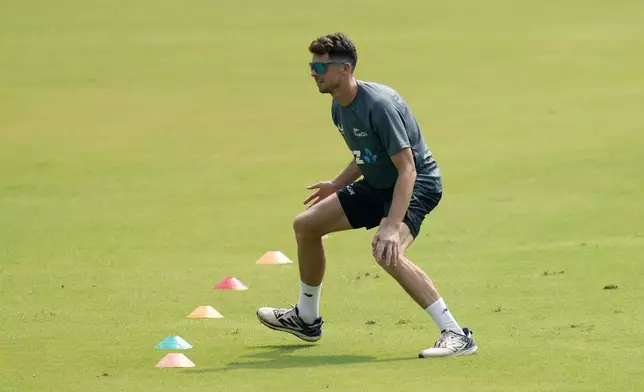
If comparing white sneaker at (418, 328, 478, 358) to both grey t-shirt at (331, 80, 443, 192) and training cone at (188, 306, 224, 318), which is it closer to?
grey t-shirt at (331, 80, 443, 192)

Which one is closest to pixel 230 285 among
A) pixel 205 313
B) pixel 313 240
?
pixel 205 313

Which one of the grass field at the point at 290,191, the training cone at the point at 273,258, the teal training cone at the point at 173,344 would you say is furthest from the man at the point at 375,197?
the training cone at the point at 273,258

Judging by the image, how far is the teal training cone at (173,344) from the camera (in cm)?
901

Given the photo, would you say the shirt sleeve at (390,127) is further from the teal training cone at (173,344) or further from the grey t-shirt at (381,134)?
the teal training cone at (173,344)

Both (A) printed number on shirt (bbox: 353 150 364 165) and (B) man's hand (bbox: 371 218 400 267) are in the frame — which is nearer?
(B) man's hand (bbox: 371 218 400 267)

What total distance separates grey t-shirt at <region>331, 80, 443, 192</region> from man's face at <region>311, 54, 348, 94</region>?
0.45ft

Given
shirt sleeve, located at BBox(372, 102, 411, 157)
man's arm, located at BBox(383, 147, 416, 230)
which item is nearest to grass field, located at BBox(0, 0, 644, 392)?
man's arm, located at BBox(383, 147, 416, 230)

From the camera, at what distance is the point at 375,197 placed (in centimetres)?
908

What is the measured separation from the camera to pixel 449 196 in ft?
53.1

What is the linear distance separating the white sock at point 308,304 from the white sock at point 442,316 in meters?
0.82

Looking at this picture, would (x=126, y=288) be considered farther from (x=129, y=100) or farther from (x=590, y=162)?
(x=129, y=100)

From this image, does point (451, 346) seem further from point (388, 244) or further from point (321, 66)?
point (321, 66)

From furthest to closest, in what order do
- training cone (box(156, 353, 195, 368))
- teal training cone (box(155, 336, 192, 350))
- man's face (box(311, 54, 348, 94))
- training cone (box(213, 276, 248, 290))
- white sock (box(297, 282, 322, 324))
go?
1. training cone (box(213, 276, 248, 290))
2. white sock (box(297, 282, 322, 324))
3. teal training cone (box(155, 336, 192, 350))
4. man's face (box(311, 54, 348, 94))
5. training cone (box(156, 353, 195, 368))

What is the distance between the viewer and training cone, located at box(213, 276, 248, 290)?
451 inches
